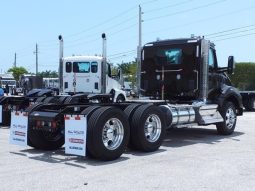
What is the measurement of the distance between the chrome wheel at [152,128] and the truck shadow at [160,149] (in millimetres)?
324

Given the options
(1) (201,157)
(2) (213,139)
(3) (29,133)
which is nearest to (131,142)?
(1) (201,157)

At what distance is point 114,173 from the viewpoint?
7.05m

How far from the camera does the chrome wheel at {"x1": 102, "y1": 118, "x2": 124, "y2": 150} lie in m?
8.13

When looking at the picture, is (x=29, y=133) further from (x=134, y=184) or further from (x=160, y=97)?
(x=160, y=97)

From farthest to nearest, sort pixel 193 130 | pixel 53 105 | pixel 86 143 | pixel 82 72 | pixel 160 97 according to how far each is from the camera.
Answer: pixel 82 72, pixel 193 130, pixel 160 97, pixel 53 105, pixel 86 143

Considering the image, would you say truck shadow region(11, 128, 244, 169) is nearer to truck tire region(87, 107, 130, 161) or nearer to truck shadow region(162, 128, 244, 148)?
truck shadow region(162, 128, 244, 148)

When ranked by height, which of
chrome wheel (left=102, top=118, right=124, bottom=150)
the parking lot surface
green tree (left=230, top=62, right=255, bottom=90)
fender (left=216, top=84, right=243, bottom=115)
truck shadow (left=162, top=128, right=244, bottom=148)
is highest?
green tree (left=230, top=62, right=255, bottom=90)

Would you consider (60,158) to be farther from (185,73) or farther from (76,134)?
(185,73)

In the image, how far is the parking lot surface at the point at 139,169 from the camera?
6.25 meters

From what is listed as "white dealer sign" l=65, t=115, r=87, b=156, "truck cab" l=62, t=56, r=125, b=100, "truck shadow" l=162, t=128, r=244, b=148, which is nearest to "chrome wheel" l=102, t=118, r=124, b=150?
"white dealer sign" l=65, t=115, r=87, b=156

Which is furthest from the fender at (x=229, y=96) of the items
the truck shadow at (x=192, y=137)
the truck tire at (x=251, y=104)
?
the truck tire at (x=251, y=104)

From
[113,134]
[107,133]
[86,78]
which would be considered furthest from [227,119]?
[86,78]

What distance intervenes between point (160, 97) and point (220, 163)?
464 centimetres

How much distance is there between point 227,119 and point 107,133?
5334 millimetres
